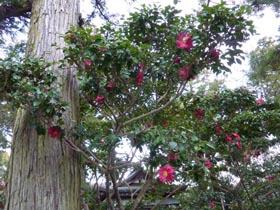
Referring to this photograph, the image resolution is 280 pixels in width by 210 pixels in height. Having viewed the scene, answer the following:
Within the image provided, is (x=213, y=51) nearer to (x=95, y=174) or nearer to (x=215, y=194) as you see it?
(x=95, y=174)

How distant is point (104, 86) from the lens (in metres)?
2.26

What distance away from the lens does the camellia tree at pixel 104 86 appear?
1966 mm

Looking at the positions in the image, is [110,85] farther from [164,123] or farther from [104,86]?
[164,123]

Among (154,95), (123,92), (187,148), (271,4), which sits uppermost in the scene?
(271,4)

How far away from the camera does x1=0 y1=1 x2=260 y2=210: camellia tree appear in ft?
6.45

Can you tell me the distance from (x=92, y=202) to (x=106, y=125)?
4.72ft

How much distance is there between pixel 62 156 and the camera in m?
2.27

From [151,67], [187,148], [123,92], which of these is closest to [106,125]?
[123,92]

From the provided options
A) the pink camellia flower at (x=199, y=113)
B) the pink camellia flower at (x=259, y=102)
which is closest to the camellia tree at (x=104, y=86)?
the pink camellia flower at (x=199, y=113)

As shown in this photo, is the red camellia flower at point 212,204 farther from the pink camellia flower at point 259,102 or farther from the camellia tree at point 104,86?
the camellia tree at point 104,86

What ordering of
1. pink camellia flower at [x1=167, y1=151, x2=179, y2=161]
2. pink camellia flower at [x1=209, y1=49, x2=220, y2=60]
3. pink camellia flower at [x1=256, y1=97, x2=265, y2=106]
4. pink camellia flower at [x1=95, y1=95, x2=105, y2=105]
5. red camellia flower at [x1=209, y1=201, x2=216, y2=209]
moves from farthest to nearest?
red camellia flower at [x1=209, y1=201, x2=216, y2=209] < pink camellia flower at [x1=256, y1=97, x2=265, y2=106] < pink camellia flower at [x1=95, y1=95, x2=105, y2=105] < pink camellia flower at [x1=209, y1=49, x2=220, y2=60] < pink camellia flower at [x1=167, y1=151, x2=179, y2=161]

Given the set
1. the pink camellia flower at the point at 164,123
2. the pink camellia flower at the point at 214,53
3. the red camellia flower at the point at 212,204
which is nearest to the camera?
the pink camellia flower at the point at 214,53

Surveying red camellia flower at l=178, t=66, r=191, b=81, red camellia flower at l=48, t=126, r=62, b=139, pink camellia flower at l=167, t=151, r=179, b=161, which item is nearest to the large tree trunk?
red camellia flower at l=48, t=126, r=62, b=139

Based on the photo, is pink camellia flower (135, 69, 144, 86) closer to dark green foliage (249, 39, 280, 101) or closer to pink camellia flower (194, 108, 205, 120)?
pink camellia flower (194, 108, 205, 120)
